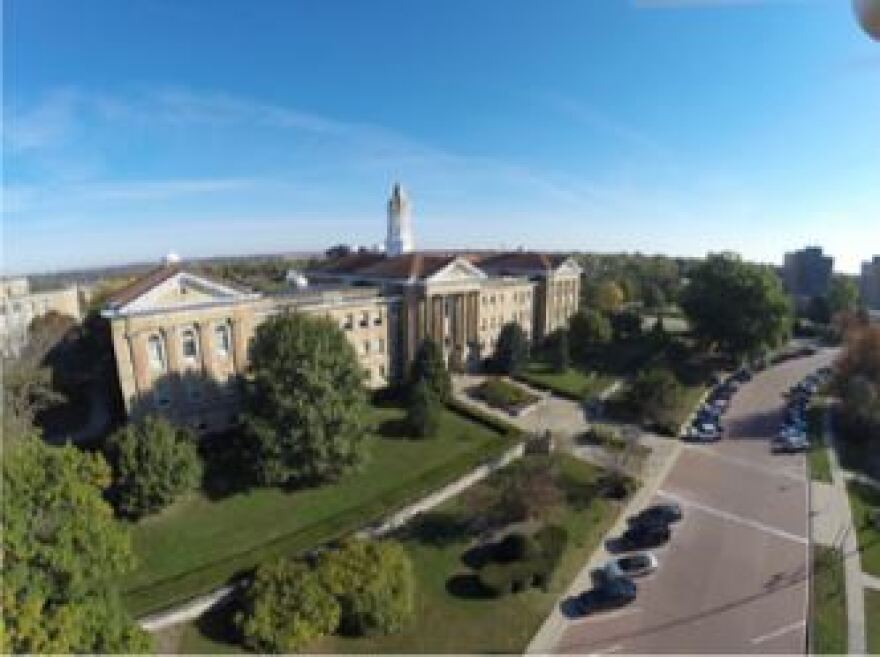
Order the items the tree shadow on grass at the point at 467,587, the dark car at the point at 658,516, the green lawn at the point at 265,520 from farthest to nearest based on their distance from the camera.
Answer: the dark car at the point at 658,516 → the tree shadow on grass at the point at 467,587 → the green lawn at the point at 265,520

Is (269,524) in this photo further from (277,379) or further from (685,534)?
(685,534)

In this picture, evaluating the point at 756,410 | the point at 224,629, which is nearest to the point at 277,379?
the point at 224,629

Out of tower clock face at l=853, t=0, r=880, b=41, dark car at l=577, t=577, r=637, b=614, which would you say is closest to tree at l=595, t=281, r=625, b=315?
dark car at l=577, t=577, r=637, b=614

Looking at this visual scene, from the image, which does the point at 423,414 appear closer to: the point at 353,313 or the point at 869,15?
the point at 353,313

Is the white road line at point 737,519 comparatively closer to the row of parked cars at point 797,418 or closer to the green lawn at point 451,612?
the green lawn at point 451,612

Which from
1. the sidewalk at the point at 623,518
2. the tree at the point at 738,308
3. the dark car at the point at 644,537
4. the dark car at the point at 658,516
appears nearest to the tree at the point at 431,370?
the sidewalk at the point at 623,518

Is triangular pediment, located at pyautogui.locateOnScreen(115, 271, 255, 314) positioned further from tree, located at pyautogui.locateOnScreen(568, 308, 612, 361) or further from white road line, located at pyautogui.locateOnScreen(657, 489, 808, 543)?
tree, located at pyautogui.locateOnScreen(568, 308, 612, 361)
